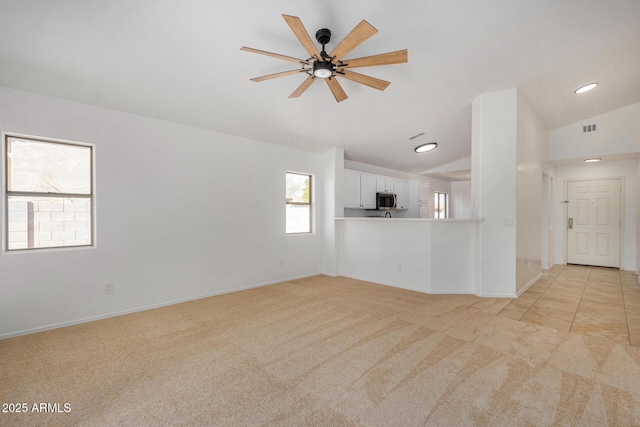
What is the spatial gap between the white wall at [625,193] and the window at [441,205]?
2.90 m

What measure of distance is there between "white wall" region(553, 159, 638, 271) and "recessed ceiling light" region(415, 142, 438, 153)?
132 inches

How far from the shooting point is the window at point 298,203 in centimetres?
545

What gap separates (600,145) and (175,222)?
24.5ft

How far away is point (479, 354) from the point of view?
2443 millimetres

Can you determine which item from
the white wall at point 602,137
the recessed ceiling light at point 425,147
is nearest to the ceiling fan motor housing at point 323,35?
the recessed ceiling light at point 425,147

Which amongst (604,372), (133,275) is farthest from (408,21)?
(133,275)

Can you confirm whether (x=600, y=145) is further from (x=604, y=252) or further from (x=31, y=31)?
(x=31, y=31)

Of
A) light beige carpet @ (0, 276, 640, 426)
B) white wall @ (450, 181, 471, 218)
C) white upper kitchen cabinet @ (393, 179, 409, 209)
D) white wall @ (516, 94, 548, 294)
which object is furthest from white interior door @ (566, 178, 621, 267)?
light beige carpet @ (0, 276, 640, 426)

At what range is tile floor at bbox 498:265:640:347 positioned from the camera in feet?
9.93

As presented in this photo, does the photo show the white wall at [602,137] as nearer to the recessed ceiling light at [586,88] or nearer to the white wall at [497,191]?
the recessed ceiling light at [586,88]

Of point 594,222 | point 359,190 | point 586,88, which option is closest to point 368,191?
point 359,190

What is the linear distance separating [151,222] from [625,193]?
351 inches

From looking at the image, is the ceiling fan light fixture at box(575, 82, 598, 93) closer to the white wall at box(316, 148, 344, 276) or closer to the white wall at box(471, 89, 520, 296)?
the white wall at box(471, 89, 520, 296)

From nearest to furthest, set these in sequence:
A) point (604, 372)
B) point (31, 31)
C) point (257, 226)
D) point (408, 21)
Result: point (604, 372) < point (31, 31) < point (408, 21) < point (257, 226)
